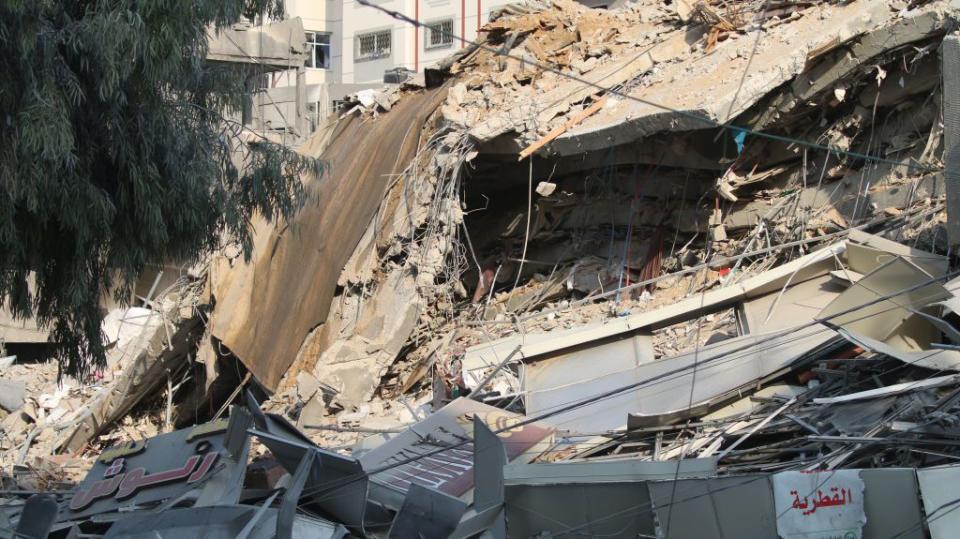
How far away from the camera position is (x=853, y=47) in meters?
9.03

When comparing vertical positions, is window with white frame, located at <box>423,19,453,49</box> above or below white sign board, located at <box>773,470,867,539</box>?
above

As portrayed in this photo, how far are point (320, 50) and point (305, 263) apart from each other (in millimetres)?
19506

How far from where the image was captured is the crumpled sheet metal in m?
11.0

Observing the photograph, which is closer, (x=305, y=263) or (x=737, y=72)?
(x=737, y=72)

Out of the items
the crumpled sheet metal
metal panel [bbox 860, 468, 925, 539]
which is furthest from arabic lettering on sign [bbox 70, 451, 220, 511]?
metal panel [bbox 860, 468, 925, 539]

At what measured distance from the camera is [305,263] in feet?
37.4

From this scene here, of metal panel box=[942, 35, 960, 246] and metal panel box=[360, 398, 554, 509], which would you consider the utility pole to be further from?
metal panel box=[360, 398, 554, 509]

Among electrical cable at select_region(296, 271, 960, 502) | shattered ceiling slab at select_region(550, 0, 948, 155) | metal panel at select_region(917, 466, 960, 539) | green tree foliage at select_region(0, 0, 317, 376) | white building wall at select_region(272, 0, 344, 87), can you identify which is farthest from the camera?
white building wall at select_region(272, 0, 344, 87)

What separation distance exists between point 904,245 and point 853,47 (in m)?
1.87

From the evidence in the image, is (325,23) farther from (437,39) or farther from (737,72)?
(737,72)

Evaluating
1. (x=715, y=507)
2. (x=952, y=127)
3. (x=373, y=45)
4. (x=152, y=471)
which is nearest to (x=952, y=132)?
(x=952, y=127)

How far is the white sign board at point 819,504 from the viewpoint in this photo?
568 centimetres

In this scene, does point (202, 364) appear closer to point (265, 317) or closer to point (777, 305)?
point (265, 317)

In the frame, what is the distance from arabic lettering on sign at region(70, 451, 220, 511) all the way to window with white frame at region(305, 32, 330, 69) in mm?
22329
